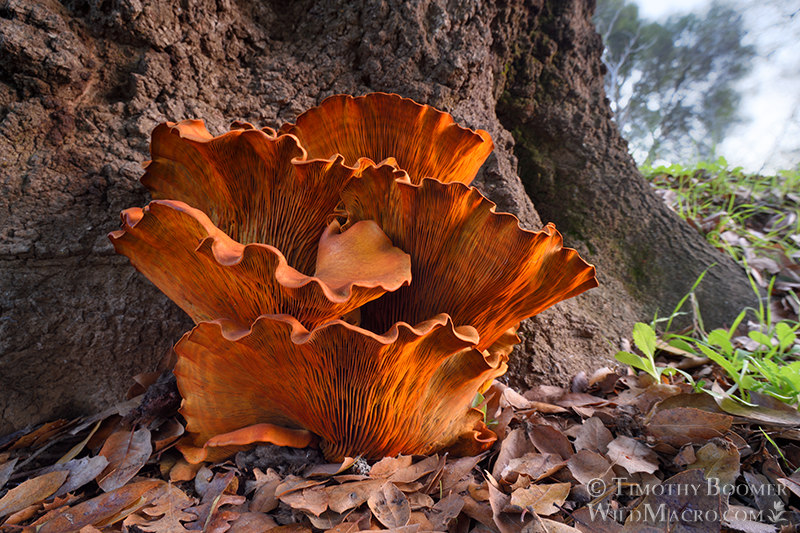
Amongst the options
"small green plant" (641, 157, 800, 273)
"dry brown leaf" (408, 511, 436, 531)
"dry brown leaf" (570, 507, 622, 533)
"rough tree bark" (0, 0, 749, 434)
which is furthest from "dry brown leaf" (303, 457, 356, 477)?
"small green plant" (641, 157, 800, 273)

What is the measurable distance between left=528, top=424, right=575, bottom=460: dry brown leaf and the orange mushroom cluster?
0.21 metres

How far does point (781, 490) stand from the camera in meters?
1.20

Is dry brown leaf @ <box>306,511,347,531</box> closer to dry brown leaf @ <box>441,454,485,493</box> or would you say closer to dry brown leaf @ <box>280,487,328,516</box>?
dry brown leaf @ <box>280,487,328,516</box>

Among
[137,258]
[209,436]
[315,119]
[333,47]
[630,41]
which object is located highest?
[630,41]

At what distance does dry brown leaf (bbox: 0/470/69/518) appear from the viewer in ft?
3.75

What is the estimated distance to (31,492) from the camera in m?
1.20


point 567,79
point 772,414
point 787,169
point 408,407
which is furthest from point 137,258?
point 787,169

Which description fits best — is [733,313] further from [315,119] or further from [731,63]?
[731,63]

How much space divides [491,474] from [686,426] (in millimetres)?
689

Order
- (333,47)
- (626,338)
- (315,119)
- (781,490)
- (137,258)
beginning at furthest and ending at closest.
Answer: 1. (626,338)
2. (333,47)
3. (315,119)
4. (137,258)
5. (781,490)

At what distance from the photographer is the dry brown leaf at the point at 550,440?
1.40 meters

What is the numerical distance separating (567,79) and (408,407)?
7.57 ft

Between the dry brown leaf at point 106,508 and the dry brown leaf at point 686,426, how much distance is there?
1.66 m

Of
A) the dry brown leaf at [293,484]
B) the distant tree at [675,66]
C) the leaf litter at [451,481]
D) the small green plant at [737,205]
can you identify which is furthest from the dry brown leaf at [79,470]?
the distant tree at [675,66]
